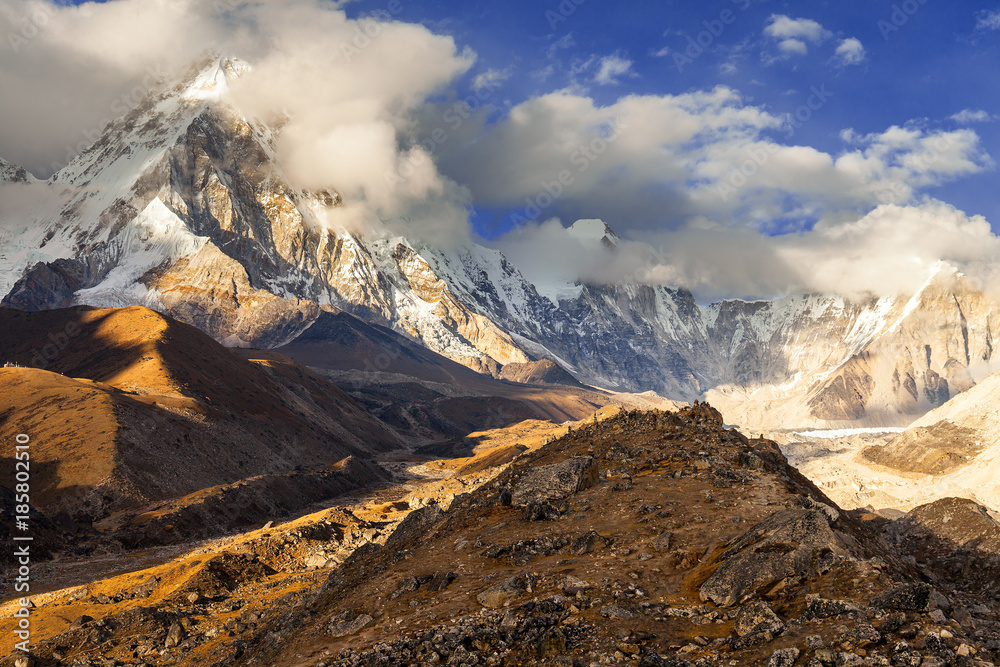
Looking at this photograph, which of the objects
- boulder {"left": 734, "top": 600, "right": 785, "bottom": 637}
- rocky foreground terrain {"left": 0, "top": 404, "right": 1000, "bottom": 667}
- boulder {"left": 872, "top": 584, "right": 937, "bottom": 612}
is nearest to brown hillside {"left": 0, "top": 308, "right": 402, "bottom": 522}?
rocky foreground terrain {"left": 0, "top": 404, "right": 1000, "bottom": 667}

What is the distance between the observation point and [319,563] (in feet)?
133

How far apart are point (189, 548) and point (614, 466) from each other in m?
51.8

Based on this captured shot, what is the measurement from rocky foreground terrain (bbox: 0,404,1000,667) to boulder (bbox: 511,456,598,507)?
7 centimetres

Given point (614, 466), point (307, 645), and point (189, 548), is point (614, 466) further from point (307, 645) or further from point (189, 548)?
point (189, 548)

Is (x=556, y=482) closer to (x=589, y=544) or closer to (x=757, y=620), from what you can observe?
(x=589, y=544)

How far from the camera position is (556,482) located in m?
22.3

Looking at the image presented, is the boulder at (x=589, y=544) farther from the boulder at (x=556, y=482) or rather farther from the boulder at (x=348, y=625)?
the boulder at (x=348, y=625)

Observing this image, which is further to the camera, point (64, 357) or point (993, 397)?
point (64, 357)

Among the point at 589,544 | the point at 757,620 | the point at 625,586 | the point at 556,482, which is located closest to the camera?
the point at 757,620

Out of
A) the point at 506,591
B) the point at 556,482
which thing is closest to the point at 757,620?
the point at 506,591

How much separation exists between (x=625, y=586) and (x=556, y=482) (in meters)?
8.15

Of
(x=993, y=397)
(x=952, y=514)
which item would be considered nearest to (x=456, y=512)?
(x=952, y=514)

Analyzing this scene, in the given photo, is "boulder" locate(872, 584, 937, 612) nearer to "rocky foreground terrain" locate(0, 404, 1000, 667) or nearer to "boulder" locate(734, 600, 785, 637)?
"rocky foreground terrain" locate(0, 404, 1000, 667)

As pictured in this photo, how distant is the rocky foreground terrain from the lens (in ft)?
36.8
